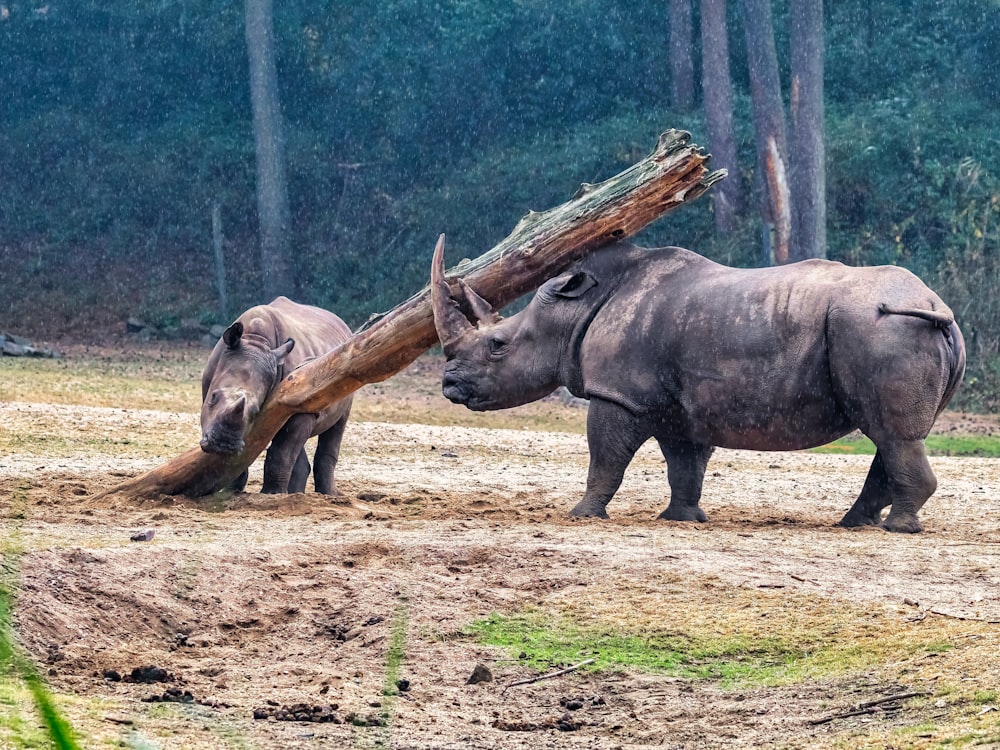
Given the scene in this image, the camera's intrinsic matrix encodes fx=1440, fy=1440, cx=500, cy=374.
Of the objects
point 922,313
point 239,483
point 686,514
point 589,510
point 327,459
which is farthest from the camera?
point 327,459

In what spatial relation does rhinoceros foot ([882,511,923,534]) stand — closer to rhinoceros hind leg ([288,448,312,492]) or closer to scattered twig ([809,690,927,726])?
rhinoceros hind leg ([288,448,312,492])

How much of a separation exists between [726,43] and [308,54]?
10.2m

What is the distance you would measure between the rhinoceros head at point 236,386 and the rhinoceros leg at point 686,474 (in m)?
2.53

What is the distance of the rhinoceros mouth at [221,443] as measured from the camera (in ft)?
28.6

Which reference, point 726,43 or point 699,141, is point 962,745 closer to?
point 726,43

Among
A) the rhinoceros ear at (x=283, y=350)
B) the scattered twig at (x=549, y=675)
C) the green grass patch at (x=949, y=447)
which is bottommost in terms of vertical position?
the green grass patch at (x=949, y=447)

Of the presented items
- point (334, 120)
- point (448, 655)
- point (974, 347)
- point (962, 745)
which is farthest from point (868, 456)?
point (334, 120)

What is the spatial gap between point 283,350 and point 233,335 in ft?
1.46

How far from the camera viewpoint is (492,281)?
30.4 feet

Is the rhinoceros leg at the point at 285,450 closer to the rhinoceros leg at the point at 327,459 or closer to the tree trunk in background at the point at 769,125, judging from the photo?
the rhinoceros leg at the point at 327,459

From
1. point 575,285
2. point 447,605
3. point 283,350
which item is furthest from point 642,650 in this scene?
point 283,350

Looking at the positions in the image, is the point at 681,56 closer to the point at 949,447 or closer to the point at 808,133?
the point at 808,133

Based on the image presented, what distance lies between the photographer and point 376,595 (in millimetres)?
6152

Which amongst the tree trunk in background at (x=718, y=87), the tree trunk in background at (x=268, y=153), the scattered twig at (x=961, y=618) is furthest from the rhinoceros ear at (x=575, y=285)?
the tree trunk in background at (x=268, y=153)
